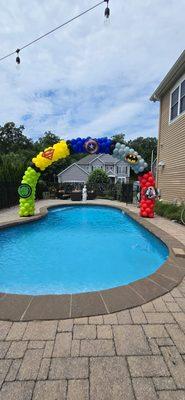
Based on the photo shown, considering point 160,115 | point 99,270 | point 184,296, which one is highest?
point 160,115

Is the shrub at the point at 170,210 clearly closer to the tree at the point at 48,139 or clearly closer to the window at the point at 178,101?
the window at the point at 178,101

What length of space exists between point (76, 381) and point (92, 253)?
4975 millimetres

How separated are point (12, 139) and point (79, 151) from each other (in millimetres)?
38968

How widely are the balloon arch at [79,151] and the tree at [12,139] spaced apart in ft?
120

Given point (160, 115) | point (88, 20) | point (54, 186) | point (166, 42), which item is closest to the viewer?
point (88, 20)

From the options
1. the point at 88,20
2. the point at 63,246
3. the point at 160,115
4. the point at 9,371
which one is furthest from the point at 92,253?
the point at 160,115

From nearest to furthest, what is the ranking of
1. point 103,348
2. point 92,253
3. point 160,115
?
point 103,348 < point 92,253 < point 160,115

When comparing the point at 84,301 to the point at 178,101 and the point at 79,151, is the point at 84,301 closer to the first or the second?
the point at 79,151

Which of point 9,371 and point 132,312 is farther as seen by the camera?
point 132,312

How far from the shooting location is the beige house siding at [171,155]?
33.4ft

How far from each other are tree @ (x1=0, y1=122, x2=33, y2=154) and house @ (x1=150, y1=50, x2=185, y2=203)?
119ft

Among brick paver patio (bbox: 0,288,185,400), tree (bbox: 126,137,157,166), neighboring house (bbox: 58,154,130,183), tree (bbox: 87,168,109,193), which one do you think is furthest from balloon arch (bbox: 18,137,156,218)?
tree (bbox: 126,137,157,166)

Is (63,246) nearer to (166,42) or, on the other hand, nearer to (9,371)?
(9,371)

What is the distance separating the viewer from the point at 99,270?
18.7 feet
